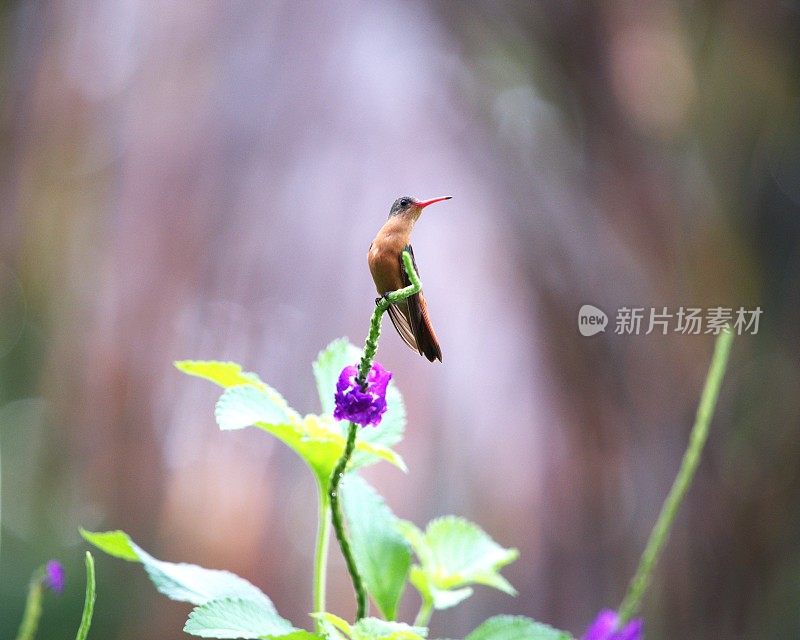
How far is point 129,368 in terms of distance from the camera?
1.27 m

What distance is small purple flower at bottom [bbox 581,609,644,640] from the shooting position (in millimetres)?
343

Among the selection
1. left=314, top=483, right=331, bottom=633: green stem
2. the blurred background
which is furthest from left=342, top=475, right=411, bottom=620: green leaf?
the blurred background

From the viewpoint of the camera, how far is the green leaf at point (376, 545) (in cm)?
34

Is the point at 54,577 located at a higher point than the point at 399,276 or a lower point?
lower

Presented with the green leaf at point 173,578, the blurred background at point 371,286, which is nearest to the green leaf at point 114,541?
the green leaf at point 173,578

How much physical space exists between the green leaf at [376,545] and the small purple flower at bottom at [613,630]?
0.09 metres

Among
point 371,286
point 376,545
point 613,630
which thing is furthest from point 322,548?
point 371,286

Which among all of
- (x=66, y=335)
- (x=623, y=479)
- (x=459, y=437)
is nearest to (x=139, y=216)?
(x=66, y=335)

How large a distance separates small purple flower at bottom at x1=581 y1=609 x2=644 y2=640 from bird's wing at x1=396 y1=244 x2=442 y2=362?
148 millimetres

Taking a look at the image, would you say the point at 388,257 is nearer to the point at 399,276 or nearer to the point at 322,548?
the point at 399,276

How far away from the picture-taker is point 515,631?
0.32m

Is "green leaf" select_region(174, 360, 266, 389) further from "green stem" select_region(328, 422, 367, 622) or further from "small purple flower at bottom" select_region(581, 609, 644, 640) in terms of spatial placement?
"small purple flower at bottom" select_region(581, 609, 644, 640)

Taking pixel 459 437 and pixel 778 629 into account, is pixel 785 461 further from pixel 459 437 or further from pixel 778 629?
pixel 459 437

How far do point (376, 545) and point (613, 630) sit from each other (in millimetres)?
112
